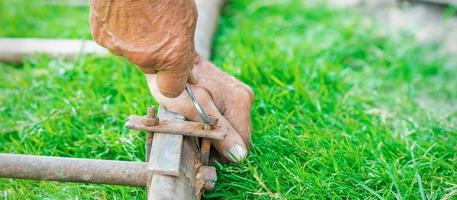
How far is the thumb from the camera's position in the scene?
1.94m

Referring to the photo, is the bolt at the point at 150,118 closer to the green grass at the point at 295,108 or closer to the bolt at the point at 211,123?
the bolt at the point at 211,123

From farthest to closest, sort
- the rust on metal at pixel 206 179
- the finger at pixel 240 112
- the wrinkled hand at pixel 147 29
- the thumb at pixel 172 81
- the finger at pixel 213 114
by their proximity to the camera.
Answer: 1. the finger at pixel 240 112
2. the finger at pixel 213 114
3. the rust on metal at pixel 206 179
4. the thumb at pixel 172 81
5. the wrinkled hand at pixel 147 29

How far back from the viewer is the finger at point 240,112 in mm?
2311

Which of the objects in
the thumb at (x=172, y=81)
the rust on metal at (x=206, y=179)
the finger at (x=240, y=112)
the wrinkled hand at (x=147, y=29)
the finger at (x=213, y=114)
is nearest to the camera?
the wrinkled hand at (x=147, y=29)

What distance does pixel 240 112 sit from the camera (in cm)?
234

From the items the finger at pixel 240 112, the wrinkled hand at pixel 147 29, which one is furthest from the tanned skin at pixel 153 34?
the finger at pixel 240 112

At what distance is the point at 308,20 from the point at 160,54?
7.29 feet

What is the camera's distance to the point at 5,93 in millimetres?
3023

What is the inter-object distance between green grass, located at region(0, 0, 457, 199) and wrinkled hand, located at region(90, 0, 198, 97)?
514 mm

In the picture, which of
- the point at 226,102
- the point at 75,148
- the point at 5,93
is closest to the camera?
the point at 226,102

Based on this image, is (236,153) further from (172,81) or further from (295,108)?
(295,108)

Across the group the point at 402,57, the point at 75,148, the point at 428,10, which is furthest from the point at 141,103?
the point at 428,10

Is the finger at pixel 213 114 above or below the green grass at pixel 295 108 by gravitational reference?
above

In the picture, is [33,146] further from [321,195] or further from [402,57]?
[402,57]
